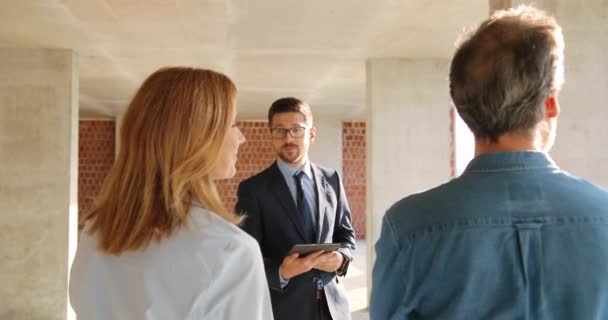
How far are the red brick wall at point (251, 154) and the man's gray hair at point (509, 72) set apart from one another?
15.5 metres

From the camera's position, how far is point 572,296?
1.19 m

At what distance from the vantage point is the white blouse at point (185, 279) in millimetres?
1378

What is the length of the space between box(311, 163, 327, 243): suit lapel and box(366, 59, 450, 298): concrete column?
15.6ft

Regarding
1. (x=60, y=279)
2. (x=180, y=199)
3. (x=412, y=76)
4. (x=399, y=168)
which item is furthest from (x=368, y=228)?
(x=180, y=199)

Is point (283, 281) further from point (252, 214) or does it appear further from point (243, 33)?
point (243, 33)

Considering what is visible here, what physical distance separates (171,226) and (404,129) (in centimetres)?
682

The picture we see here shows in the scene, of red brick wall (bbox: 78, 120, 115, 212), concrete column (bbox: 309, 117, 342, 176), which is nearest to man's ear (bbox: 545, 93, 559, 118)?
concrete column (bbox: 309, 117, 342, 176)

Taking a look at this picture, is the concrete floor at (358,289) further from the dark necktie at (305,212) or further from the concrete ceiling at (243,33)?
the dark necktie at (305,212)

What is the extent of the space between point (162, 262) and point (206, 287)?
0.11 m

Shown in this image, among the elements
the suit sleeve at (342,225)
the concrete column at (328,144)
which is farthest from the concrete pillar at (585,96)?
the concrete column at (328,144)

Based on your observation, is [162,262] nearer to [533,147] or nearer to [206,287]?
[206,287]

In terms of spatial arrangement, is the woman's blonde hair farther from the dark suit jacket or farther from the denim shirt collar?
the dark suit jacket

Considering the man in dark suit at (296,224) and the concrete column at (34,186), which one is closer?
the man in dark suit at (296,224)

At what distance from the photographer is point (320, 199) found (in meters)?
3.22
